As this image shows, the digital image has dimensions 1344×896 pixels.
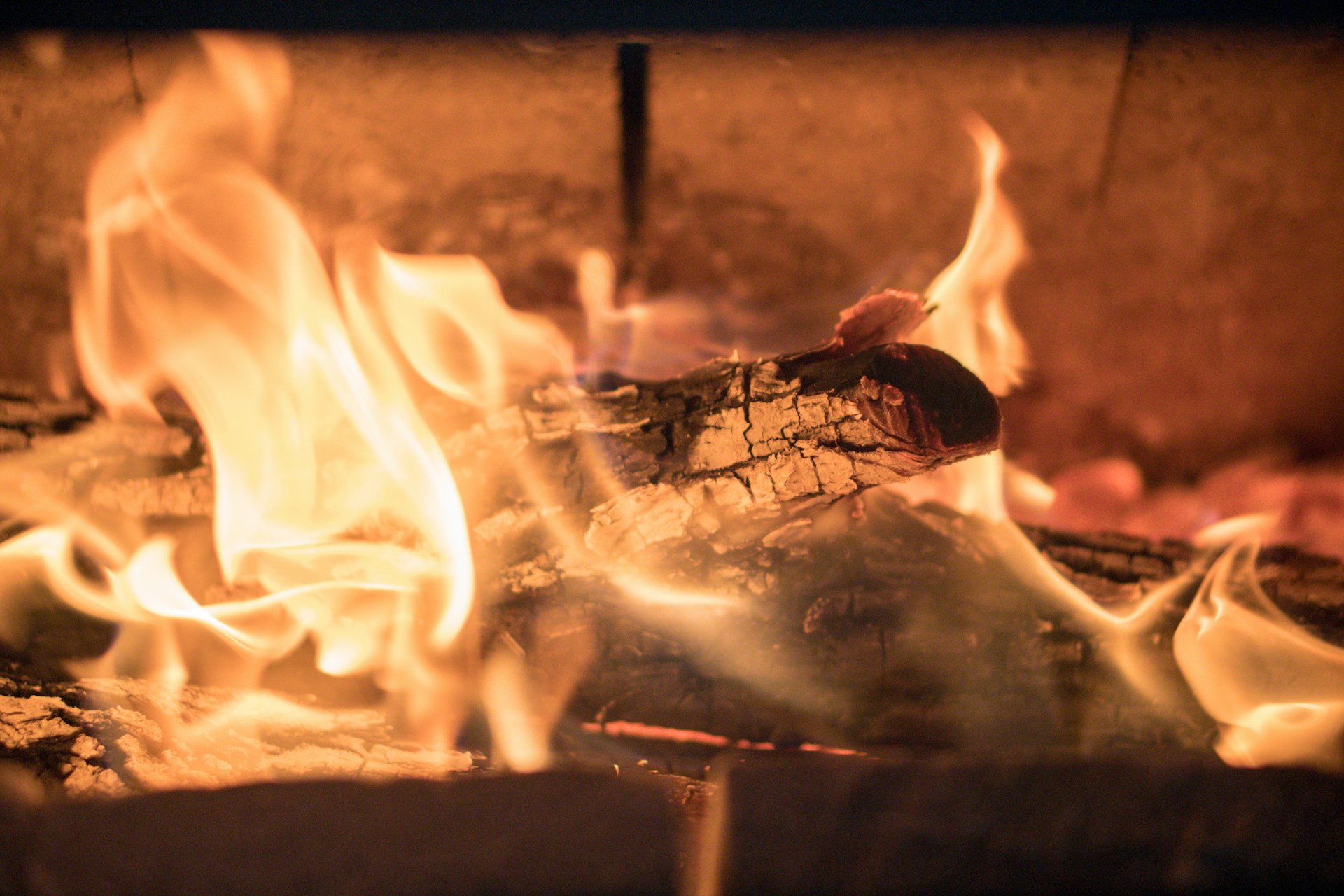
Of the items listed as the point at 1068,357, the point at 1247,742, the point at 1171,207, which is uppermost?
the point at 1171,207

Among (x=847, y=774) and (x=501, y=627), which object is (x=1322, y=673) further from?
(x=501, y=627)

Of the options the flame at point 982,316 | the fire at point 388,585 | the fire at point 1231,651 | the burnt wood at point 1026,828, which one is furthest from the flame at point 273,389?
the fire at point 1231,651

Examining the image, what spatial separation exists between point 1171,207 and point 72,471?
9.79ft

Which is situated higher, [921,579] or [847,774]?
[921,579]

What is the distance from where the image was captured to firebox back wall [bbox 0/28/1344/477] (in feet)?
6.53

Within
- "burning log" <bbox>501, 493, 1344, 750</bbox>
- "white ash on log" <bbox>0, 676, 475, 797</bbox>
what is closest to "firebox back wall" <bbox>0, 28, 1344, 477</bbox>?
"burning log" <bbox>501, 493, 1344, 750</bbox>

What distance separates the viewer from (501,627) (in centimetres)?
155

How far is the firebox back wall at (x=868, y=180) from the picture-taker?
78.3 inches

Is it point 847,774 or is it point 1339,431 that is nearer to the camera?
point 847,774

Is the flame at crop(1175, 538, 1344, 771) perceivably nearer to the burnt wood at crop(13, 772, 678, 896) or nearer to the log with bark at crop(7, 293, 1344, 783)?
the log with bark at crop(7, 293, 1344, 783)

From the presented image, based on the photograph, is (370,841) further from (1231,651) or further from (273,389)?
(1231,651)

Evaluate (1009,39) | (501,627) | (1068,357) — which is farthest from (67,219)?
(1068,357)

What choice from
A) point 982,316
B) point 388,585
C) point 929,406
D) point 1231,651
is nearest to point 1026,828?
point 929,406

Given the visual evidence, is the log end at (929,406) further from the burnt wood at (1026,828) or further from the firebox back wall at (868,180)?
the firebox back wall at (868,180)
